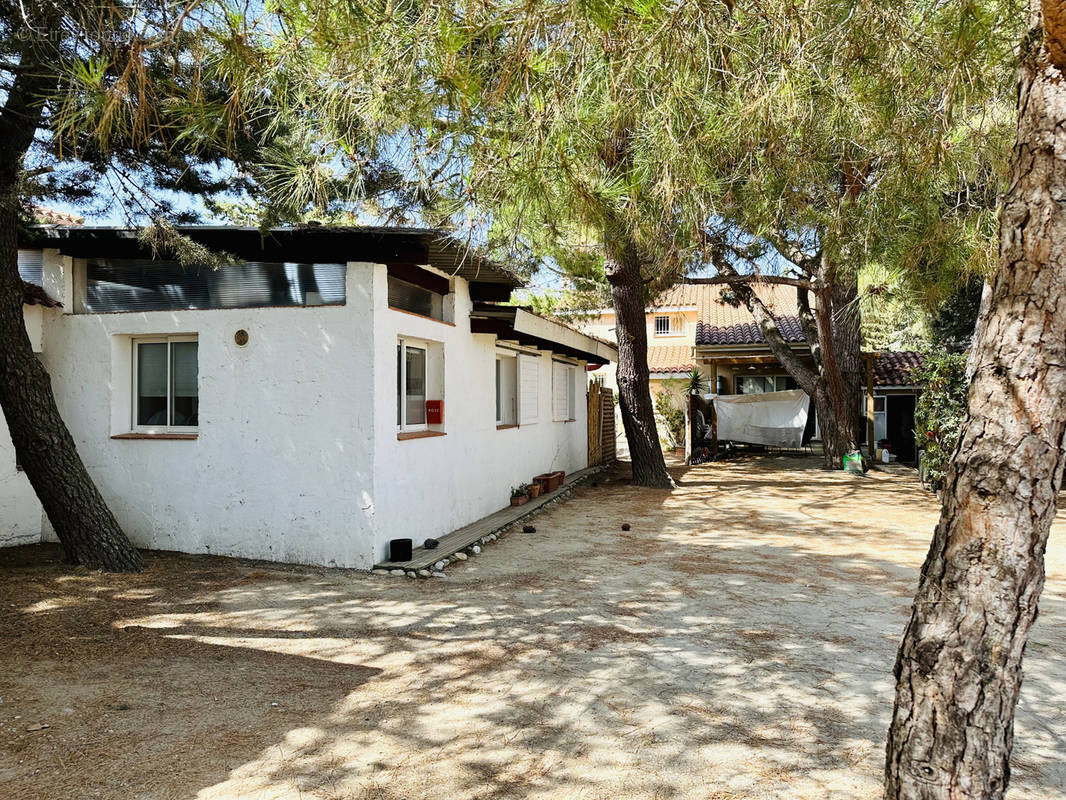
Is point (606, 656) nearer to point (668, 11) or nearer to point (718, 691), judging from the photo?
point (718, 691)

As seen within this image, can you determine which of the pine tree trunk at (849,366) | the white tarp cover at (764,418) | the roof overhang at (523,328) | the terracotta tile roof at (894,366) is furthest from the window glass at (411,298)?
the terracotta tile roof at (894,366)

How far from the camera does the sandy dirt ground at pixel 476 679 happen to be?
3121mm

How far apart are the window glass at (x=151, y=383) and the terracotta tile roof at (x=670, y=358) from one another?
1742 cm

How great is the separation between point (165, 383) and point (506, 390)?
510cm

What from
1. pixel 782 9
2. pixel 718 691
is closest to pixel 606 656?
pixel 718 691

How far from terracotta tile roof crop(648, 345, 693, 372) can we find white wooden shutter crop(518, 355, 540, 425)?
11.3m

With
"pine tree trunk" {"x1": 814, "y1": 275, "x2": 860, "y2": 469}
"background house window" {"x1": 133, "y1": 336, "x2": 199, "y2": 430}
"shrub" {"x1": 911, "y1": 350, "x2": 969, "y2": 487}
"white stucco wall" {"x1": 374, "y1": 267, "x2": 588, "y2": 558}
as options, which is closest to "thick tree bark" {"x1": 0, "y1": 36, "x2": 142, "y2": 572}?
"background house window" {"x1": 133, "y1": 336, "x2": 199, "y2": 430}

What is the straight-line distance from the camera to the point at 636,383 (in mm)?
13750

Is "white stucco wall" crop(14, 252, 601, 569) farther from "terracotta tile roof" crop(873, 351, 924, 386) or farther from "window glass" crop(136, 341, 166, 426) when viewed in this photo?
"terracotta tile roof" crop(873, 351, 924, 386)

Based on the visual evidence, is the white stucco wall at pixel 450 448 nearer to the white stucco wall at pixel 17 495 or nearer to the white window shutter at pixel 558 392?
the white window shutter at pixel 558 392

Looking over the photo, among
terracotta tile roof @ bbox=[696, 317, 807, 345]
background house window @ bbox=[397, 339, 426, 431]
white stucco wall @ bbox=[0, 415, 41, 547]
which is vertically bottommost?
white stucco wall @ bbox=[0, 415, 41, 547]

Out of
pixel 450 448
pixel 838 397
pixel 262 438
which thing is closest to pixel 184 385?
pixel 262 438

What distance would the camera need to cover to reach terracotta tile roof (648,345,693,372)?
77.5 ft

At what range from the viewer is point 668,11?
3580 mm
